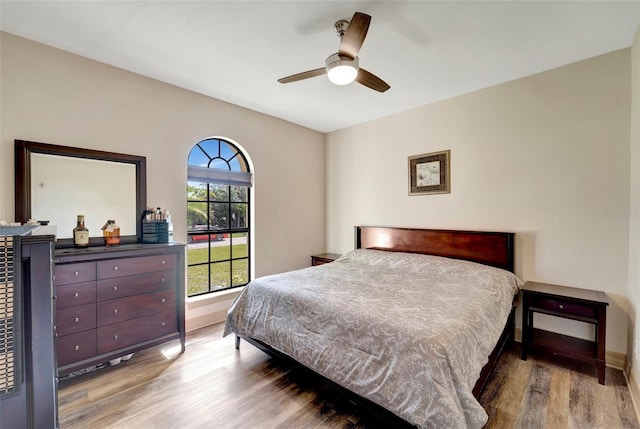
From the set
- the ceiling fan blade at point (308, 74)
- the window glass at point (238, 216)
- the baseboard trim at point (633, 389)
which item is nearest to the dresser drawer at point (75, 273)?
the window glass at point (238, 216)

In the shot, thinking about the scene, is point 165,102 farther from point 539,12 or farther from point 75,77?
point 539,12

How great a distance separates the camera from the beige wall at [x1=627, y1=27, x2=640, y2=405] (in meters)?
2.07

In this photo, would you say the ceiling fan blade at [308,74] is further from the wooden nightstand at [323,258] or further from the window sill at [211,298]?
the wooden nightstand at [323,258]

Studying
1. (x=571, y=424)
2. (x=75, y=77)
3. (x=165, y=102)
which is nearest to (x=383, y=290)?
(x=571, y=424)

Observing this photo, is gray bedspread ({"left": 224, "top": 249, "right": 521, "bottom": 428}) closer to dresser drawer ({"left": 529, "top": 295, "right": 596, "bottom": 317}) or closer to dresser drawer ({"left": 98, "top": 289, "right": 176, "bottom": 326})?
dresser drawer ({"left": 529, "top": 295, "right": 596, "bottom": 317})

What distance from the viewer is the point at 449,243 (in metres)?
3.34

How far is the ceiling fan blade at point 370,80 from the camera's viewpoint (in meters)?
2.22

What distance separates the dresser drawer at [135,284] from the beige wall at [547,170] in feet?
9.54

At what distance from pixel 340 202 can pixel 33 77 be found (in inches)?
147

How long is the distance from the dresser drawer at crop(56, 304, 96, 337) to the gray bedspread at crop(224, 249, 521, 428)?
1.08 metres

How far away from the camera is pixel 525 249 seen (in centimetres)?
292

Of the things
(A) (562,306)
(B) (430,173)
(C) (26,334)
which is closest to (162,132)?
(C) (26,334)

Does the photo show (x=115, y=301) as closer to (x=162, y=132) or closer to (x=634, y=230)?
(x=162, y=132)

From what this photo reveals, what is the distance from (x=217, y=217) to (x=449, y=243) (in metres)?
2.93
